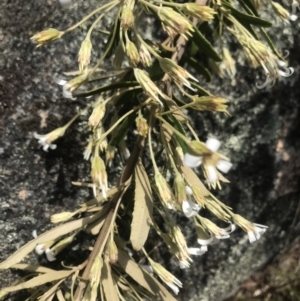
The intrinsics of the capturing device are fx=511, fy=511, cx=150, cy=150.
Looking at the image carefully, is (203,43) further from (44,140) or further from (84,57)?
(44,140)

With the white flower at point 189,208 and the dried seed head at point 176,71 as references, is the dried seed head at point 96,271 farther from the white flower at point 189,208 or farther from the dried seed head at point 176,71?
the dried seed head at point 176,71

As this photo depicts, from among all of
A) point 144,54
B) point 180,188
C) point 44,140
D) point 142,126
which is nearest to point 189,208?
point 180,188

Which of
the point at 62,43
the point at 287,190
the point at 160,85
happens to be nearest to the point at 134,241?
the point at 160,85

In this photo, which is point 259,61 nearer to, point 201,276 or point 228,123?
point 228,123

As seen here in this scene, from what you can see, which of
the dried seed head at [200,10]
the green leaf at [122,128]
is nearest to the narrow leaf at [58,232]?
the green leaf at [122,128]

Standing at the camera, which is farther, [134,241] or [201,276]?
[201,276]

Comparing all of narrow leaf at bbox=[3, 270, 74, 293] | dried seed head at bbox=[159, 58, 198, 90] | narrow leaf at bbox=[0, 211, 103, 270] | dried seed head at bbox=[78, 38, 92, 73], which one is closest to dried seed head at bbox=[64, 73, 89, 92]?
dried seed head at bbox=[78, 38, 92, 73]
